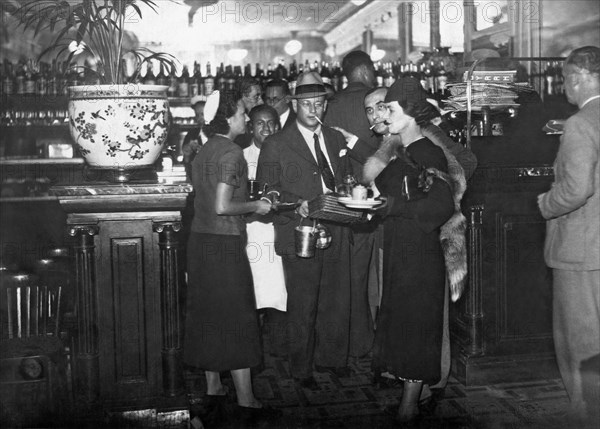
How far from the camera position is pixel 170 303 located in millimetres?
2994

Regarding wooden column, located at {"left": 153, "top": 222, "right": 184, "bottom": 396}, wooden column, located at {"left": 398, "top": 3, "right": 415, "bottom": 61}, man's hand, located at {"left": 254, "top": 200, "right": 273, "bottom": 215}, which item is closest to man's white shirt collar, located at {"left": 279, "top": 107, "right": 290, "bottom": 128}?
man's hand, located at {"left": 254, "top": 200, "right": 273, "bottom": 215}

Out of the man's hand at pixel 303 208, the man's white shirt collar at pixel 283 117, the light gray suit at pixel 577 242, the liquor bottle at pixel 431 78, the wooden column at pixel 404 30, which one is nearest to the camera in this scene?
the light gray suit at pixel 577 242

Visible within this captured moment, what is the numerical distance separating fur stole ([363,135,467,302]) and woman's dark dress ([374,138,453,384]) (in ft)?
0.18

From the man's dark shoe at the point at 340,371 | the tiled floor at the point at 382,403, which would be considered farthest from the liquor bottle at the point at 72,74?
the man's dark shoe at the point at 340,371

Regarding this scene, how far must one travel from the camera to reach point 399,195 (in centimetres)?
314

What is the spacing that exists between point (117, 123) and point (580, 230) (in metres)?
2.01

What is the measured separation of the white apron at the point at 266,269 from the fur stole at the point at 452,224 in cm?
133

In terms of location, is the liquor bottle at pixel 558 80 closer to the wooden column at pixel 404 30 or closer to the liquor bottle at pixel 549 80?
the liquor bottle at pixel 549 80

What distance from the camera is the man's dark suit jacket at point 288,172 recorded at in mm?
3891

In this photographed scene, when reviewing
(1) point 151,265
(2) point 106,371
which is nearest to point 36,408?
(2) point 106,371

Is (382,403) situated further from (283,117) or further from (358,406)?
(283,117)

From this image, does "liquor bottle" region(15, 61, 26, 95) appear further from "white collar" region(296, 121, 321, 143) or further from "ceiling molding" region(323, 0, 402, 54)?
"ceiling molding" region(323, 0, 402, 54)

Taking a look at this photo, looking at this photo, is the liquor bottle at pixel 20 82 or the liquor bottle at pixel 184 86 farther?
the liquor bottle at pixel 184 86

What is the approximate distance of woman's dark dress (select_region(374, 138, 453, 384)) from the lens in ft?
10.2
